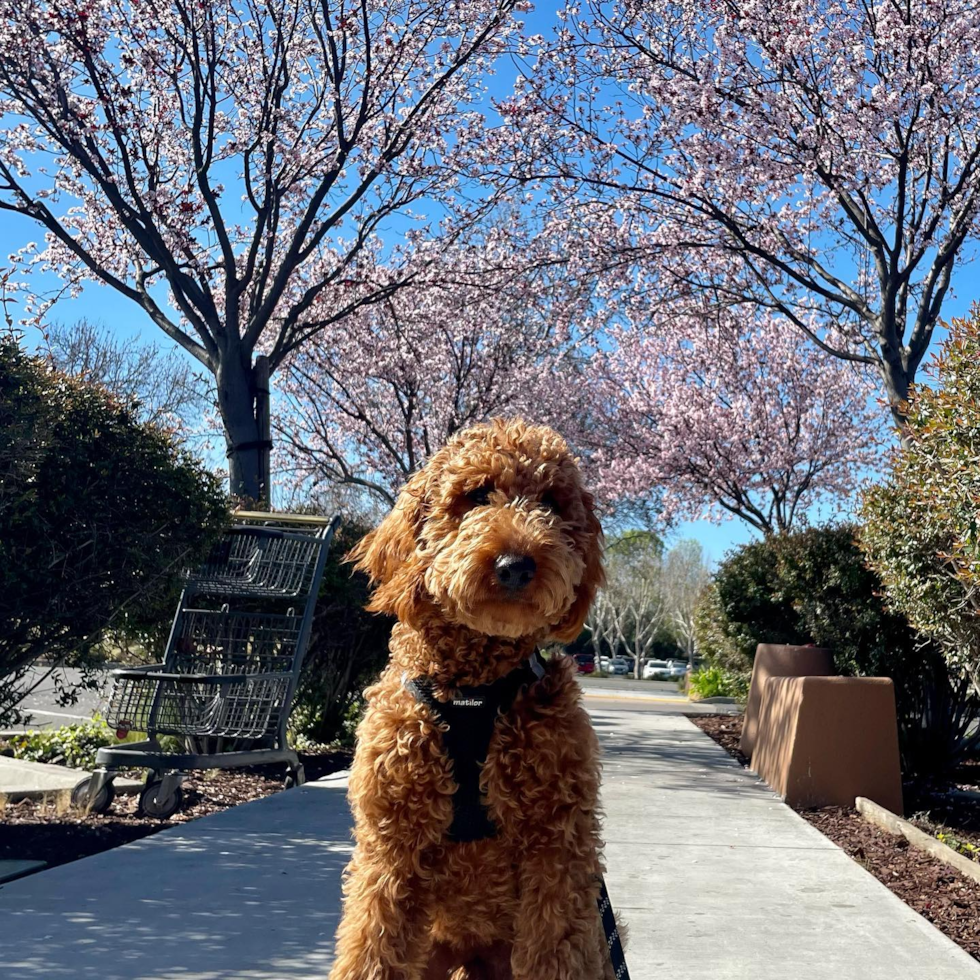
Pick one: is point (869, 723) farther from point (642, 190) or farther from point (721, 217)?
point (642, 190)

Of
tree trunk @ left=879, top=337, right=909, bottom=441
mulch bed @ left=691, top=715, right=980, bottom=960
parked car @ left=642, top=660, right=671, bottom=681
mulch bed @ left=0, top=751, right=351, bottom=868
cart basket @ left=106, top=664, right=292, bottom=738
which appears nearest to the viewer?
mulch bed @ left=691, top=715, right=980, bottom=960

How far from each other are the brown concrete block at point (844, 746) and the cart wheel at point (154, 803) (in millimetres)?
3704

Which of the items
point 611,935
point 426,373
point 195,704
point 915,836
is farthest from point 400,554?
point 426,373

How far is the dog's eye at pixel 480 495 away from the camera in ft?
6.93

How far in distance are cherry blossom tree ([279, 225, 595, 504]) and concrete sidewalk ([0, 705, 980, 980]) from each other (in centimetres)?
1070

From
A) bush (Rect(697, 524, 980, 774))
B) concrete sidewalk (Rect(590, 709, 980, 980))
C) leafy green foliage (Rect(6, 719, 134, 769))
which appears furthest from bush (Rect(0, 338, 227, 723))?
bush (Rect(697, 524, 980, 774))

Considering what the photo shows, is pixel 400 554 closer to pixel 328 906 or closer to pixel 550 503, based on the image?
pixel 550 503

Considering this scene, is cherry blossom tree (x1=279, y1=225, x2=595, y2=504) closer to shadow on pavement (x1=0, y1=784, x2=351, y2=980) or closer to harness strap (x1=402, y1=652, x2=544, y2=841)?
shadow on pavement (x1=0, y1=784, x2=351, y2=980)

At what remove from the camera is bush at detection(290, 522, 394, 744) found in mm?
8445

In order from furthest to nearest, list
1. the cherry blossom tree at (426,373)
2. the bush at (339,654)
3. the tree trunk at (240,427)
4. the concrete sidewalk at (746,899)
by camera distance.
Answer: the cherry blossom tree at (426,373) → the tree trunk at (240,427) → the bush at (339,654) → the concrete sidewalk at (746,899)

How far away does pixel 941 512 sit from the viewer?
5.27 metres

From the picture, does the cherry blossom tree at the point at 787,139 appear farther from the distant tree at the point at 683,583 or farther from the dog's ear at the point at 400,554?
the distant tree at the point at 683,583

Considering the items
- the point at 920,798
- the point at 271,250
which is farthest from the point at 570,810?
the point at 271,250

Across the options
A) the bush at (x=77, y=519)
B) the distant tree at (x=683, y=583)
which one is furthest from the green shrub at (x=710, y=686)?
the distant tree at (x=683, y=583)
